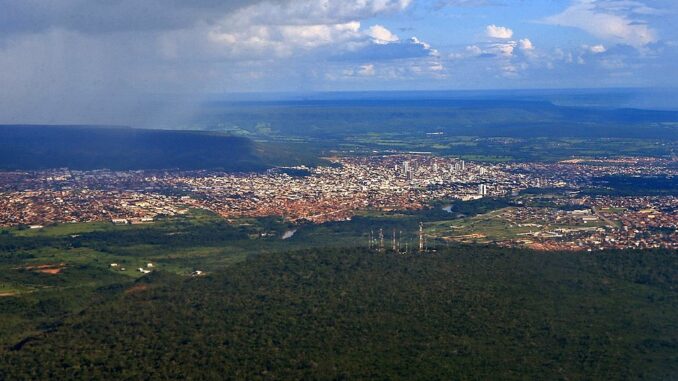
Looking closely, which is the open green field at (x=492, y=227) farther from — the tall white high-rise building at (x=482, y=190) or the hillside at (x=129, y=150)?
the hillside at (x=129, y=150)

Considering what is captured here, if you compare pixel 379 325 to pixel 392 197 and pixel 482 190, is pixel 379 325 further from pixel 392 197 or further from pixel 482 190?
pixel 482 190

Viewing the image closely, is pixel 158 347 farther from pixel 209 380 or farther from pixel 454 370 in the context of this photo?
pixel 454 370

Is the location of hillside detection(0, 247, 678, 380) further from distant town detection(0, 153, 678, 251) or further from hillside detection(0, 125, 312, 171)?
hillside detection(0, 125, 312, 171)

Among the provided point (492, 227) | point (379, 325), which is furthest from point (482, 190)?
point (379, 325)

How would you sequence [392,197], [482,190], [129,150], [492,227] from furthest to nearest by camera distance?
[129,150] → [482,190] → [392,197] → [492,227]

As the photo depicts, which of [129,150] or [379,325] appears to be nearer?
[379,325]

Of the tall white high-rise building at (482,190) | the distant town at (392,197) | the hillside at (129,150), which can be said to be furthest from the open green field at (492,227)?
the hillside at (129,150)

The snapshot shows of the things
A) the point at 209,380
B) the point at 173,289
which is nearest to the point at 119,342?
the point at 209,380
